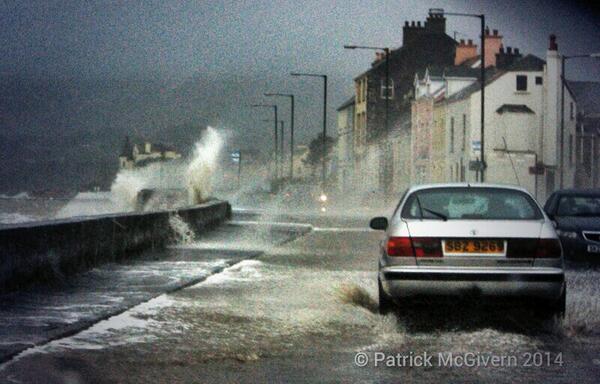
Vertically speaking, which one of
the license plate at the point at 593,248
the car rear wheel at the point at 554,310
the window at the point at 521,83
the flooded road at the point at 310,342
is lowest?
the flooded road at the point at 310,342

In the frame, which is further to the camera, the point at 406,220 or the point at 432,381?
the point at 406,220

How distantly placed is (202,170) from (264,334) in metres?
39.5

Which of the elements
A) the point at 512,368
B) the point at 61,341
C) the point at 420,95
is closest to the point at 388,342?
the point at 512,368

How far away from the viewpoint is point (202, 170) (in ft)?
163

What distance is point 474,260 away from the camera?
11031 mm

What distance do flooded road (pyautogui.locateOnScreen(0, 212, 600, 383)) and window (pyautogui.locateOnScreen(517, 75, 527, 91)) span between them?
179 feet

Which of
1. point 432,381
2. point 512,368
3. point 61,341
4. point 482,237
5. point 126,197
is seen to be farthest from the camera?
point 126,197

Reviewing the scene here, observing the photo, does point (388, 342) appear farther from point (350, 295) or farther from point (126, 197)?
point (126, 197)

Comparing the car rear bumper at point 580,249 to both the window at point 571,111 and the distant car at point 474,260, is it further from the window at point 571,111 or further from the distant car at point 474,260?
the window at point 571,111

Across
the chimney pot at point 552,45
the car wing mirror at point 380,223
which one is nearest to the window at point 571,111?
the chimney pot at point 552,45

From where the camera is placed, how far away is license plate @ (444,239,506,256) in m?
11.1

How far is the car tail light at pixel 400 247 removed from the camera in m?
11.2

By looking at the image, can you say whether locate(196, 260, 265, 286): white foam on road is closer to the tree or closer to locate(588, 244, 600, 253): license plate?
locate(588, 244, 600, 253): license plate

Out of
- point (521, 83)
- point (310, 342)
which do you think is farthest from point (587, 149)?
point (310, 342)
